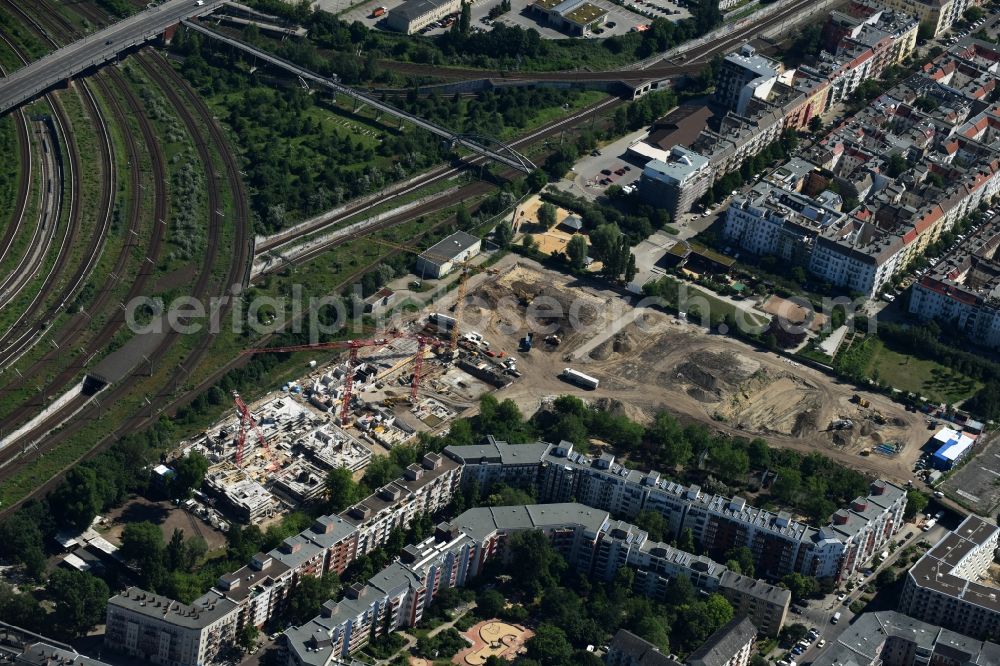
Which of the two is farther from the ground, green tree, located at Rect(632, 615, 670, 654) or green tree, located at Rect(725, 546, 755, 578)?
green tree, located at Rect(725, 546, 755, 578)

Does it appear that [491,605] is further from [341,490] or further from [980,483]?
[980,483]

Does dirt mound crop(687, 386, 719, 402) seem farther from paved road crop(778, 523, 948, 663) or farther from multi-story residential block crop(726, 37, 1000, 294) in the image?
paved road crop(778, 523, 948, 663)

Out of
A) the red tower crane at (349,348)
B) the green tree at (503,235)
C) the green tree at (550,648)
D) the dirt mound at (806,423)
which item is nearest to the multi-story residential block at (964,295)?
the dirt mound at (806,423)

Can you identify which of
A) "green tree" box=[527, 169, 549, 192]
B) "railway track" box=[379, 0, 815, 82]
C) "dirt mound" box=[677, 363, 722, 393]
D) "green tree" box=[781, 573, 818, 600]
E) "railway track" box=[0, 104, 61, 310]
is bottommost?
"green tree" box=[781, 573, 818, 600]

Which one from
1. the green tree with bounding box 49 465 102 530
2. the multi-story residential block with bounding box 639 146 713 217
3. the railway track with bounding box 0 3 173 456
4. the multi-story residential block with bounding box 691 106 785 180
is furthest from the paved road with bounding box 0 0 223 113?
the green tree with bounding box 49 465 102 530

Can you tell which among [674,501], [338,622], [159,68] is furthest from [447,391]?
[159,68]

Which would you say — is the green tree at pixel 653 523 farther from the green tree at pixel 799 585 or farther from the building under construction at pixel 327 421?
the building under construction at pixel 327 421
